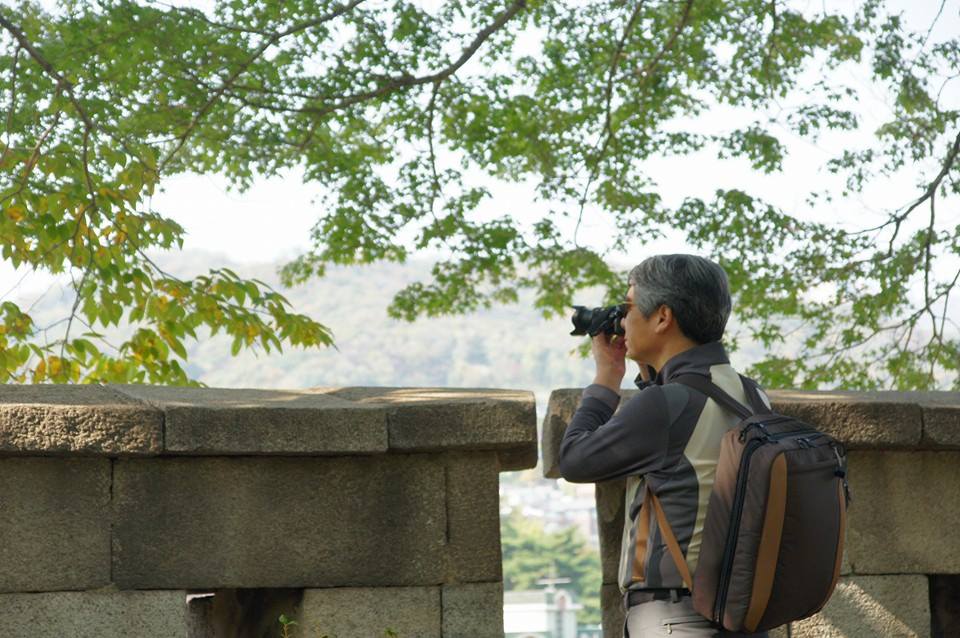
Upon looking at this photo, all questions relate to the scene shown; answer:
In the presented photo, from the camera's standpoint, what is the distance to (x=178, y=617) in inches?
129

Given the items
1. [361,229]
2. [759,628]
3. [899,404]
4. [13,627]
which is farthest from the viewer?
[361,229]

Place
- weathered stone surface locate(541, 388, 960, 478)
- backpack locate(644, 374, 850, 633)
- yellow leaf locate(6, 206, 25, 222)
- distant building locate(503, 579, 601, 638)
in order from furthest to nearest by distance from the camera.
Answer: distant building locate(503, 579, 601, 638)
yellow leaf locate(6, 206, 25, 222)
weathered stone surface locate(541, 388, 960, 478)
backpack locate(644, 374, 850, 633)

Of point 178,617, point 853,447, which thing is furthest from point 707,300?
point 178,617

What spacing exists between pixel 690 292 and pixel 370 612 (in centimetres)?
142

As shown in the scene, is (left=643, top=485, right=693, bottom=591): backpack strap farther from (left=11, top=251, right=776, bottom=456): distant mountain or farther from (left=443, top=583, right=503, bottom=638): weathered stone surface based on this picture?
(left=11, top=251, right=776, bottom=456): distant mountain

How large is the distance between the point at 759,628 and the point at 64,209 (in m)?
6.28

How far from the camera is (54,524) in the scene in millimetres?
3258

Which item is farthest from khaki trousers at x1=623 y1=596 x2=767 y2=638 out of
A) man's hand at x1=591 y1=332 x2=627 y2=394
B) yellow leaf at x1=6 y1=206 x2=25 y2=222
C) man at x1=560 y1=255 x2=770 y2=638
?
yellow leaf at x1=6 y1=206 x2=25 y2=222

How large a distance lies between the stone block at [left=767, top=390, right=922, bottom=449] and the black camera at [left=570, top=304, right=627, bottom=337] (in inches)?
33.5

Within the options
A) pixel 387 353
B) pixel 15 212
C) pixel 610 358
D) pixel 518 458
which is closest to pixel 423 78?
pixel 15 212

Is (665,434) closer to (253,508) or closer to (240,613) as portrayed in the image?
(253,508)

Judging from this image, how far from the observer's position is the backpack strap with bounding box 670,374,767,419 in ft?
8.43

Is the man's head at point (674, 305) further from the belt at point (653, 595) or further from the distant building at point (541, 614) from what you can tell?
the distant building at point (541, 614)

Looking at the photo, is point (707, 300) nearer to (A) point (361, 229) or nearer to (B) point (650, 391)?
(B) point (650, 391)
